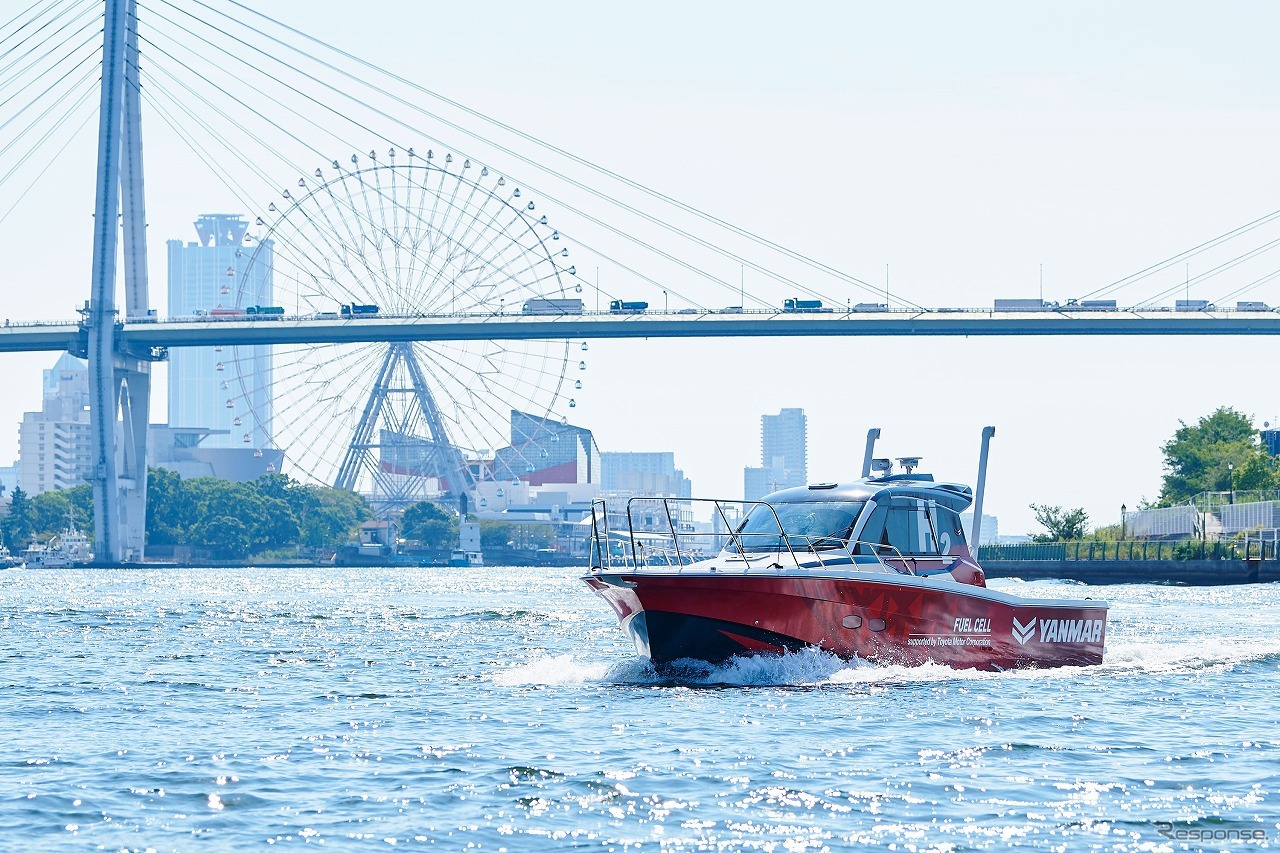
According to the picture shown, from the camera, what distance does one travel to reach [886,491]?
22688 mm

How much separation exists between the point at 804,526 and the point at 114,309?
83763mm

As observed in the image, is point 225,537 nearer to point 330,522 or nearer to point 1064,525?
point 330,522

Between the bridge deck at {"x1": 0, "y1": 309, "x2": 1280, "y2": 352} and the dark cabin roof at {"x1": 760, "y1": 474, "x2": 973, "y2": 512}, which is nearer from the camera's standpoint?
the dark cabin roof at {"x1": 760, "y1": 474, "x2": 973, "y2": 512}

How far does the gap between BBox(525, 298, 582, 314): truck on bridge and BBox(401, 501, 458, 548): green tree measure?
254 ft

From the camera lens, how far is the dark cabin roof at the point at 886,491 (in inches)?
896

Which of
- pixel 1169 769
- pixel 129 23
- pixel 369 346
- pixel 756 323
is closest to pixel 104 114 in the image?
pixel 129 23

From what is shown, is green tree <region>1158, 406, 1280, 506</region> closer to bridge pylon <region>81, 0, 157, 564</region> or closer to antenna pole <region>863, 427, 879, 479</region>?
bridge pylon <region>81, 0, 157, 564</region>

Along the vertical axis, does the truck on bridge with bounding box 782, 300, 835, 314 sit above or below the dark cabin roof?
above

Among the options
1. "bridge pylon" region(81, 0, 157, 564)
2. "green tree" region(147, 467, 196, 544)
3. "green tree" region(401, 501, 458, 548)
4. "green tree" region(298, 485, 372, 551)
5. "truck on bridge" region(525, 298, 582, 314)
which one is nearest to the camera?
"bridge pylon" region(81, 0, 157, 564)

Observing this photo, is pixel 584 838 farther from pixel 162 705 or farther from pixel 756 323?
pixel 756 323

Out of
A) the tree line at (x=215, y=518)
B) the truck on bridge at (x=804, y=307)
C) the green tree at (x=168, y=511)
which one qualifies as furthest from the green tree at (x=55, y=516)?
the truck on bridge at (x=804, y=307)

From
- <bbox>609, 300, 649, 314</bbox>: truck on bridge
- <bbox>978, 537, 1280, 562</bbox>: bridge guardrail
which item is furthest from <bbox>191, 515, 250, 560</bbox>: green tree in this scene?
<bbox>978, 537, 1280, 562</bbox>: bridge guardrail

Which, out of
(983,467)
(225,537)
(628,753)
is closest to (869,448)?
(983,467)

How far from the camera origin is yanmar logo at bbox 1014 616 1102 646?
76.4ft
